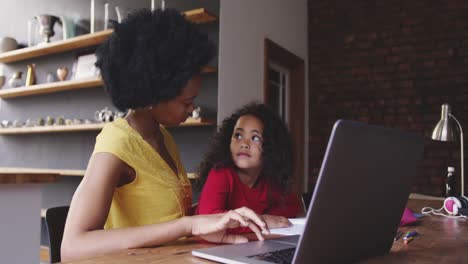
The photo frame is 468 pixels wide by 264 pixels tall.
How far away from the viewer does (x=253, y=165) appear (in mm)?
1659

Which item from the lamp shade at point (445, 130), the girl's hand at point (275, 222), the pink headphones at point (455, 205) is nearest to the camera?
the girl's hand at point (275, 222)

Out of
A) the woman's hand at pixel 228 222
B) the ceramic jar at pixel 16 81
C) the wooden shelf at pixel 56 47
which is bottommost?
the woman's hand at pixel 228 222

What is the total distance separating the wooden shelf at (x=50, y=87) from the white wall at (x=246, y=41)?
102 centimetres

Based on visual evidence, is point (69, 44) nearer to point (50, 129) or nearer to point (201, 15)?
point (50, 129)

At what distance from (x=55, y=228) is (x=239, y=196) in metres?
0.65

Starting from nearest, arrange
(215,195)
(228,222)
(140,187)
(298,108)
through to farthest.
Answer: (228,222), (140,187), (215,195), (298,108)

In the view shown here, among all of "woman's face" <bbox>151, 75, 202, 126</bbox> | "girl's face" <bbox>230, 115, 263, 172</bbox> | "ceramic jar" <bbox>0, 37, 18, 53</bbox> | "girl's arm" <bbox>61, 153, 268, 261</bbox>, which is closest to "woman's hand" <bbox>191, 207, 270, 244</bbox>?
"girl's arm" <bbox>61, 153, 268, 261</bbox>

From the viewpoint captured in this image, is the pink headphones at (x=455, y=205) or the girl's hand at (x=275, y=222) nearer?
the girl's hand at (x=275, y=222)

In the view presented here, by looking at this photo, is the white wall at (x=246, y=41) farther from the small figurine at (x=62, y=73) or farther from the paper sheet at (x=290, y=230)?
the paper sheet at (x=290, y=230)

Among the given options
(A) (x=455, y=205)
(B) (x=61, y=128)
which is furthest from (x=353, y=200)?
(B) (x=61, y=128)

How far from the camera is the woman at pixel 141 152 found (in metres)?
0.93

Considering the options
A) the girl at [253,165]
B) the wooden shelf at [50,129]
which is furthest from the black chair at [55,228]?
the wooden shelf at [50,129]

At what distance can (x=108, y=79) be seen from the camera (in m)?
1.13

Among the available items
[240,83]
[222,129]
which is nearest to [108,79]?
[222,129]
